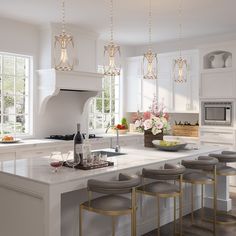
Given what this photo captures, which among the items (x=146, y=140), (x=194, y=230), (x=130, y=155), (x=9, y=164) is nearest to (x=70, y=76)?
(x=146, y=140)

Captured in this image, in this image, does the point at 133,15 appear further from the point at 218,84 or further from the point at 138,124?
the point at 218,84

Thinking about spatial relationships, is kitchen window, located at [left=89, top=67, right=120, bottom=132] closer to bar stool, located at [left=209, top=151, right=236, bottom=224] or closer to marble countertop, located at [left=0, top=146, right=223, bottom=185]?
marble countertop, located at [left=0, top=146, right=223, bottom=185]

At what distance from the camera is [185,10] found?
4805mm

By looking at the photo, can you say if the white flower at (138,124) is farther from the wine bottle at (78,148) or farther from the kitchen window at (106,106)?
the kitchen window at (106,106)

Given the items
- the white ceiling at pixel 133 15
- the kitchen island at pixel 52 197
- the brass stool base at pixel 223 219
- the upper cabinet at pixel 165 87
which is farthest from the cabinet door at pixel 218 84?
the kitchen island at pixel 52 197

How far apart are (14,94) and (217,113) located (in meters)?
3.40

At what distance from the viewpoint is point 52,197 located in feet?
8.38

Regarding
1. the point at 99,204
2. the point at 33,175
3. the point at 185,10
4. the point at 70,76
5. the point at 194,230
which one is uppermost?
the point at 185,10

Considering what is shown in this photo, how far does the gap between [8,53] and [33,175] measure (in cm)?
324

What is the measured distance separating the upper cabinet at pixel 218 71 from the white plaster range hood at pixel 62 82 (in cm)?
186

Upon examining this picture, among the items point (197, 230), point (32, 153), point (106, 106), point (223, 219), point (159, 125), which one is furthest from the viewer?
point (106, 106)

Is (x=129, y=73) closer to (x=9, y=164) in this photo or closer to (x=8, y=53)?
(x=8, y=53)

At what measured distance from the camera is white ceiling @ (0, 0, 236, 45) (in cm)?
452

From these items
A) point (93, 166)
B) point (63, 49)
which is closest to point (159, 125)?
point (93, 166)
